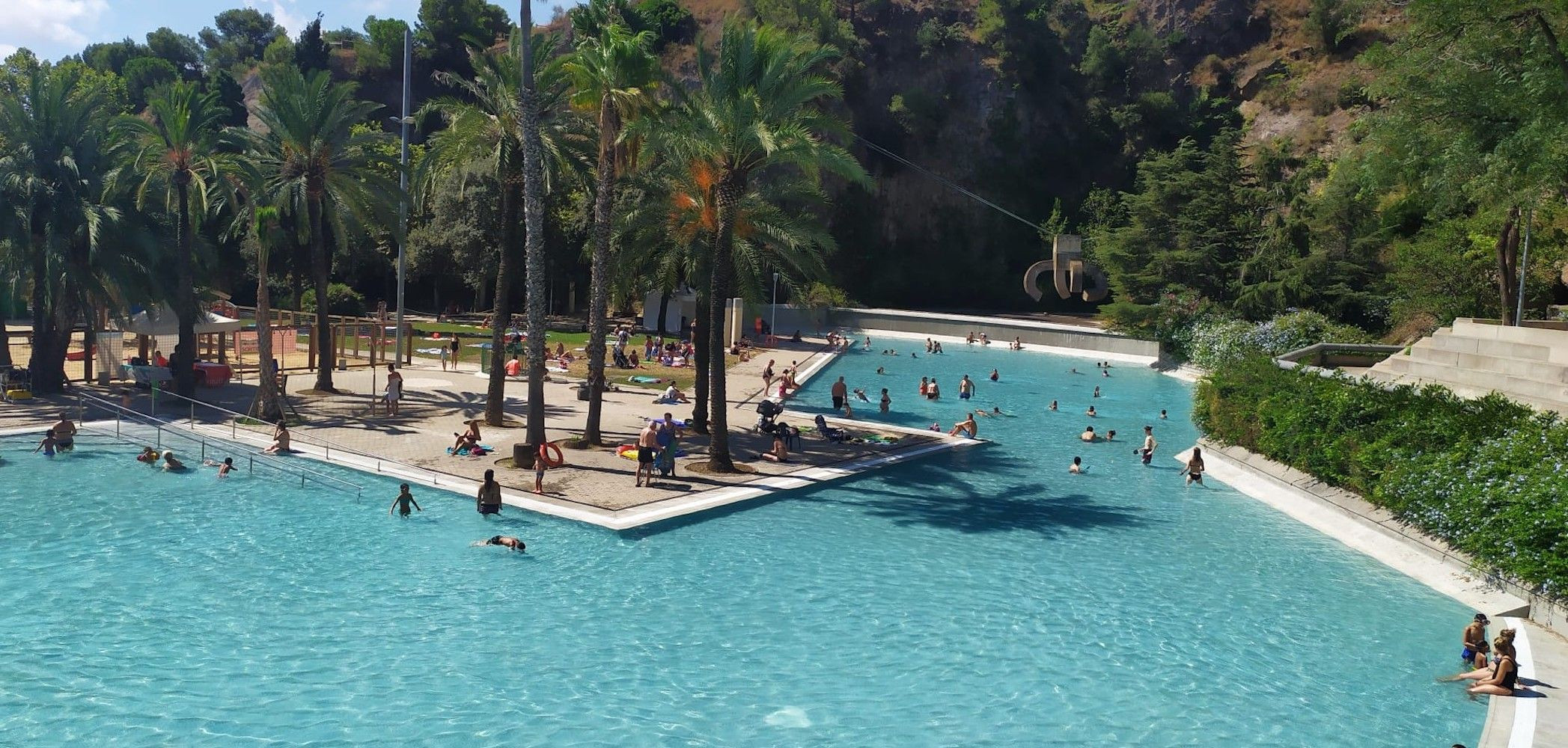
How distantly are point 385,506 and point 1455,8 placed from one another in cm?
2662

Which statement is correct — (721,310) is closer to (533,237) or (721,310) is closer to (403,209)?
(533,237)

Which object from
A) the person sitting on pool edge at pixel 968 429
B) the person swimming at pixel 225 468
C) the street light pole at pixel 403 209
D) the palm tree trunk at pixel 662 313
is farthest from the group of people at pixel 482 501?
the palm tree trunk at pixel 662 313

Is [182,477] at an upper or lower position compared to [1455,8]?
lower

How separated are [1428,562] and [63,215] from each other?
32544 millimetres

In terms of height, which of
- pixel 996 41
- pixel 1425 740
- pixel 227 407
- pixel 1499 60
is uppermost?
pixel 996 41

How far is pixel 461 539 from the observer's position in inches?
747

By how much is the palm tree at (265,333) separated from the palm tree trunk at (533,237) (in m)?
7.75

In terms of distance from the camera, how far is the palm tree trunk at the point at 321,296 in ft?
102

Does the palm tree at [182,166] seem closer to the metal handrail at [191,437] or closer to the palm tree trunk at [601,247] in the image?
the metal handrail at [191,437]

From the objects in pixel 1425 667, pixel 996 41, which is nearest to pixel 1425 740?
pixel 1425 667

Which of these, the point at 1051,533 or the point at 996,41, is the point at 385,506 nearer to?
the point at 1051,533

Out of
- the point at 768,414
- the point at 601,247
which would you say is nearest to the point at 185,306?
the point at 601,247

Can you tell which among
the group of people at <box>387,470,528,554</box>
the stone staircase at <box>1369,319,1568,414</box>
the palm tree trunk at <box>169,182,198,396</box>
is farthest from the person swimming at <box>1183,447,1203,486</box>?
the palm tree trunk at <box>169,182,198,396</box>

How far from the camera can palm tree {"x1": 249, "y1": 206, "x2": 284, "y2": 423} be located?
27.6 metres
